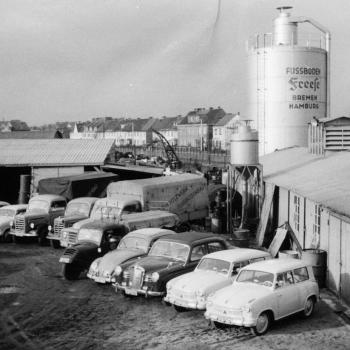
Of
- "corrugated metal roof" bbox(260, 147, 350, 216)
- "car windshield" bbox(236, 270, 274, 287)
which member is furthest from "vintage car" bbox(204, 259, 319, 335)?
"corrugated metal roof" bbox(260, 147, 350, 216)

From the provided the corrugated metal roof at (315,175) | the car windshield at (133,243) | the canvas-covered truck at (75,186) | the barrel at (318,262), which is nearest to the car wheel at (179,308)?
the car windshield at (133,243)

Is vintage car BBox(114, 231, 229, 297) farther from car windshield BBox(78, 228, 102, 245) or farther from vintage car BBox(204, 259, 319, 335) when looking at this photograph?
car windshield BBox(78, 228, 102, 245)

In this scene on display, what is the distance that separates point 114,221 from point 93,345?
955 cm

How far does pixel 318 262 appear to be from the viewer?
15.1 metres

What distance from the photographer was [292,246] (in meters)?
19.2

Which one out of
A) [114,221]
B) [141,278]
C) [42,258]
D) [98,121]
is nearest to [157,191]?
[114,221]

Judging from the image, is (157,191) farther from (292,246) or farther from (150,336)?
(150,336)

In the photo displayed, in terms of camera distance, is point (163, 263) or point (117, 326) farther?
point (163, 263)

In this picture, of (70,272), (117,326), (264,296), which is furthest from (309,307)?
(70,272)

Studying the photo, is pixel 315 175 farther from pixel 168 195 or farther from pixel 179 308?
pixel 179 308

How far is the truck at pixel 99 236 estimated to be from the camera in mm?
16859

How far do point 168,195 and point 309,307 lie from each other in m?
12.0

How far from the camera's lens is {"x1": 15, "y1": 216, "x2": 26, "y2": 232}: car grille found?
22781 mm

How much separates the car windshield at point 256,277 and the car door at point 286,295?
0.19 meters
